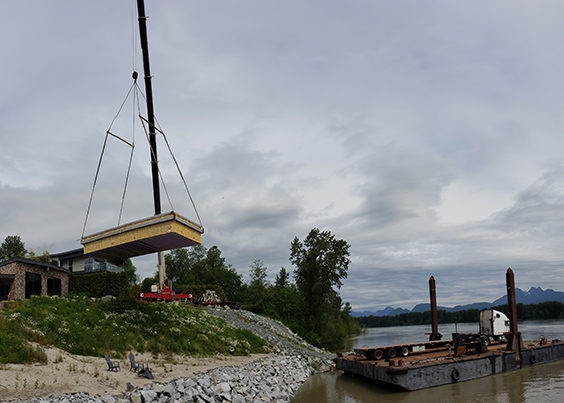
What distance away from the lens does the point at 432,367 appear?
25172 mm

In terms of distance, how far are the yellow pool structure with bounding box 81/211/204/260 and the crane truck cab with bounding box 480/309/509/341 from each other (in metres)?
24.5

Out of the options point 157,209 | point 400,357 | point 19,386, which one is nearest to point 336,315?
point 400,357

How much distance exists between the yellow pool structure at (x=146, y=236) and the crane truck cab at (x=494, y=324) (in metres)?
24.5

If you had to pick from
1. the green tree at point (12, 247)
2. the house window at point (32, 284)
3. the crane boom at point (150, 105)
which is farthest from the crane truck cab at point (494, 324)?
the green tree at point (12, 247)

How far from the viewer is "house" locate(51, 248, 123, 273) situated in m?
50.2

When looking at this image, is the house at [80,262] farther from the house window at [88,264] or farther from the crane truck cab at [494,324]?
the crane truck cab at [494,324]

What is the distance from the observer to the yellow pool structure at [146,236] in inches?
849

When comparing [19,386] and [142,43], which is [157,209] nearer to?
[142,43]

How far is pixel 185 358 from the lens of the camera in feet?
80.7

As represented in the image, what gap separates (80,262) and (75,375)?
37.5 m

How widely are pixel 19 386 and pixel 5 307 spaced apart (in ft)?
44.0

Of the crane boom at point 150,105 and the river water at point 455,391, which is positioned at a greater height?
the crane boom at point 150,105

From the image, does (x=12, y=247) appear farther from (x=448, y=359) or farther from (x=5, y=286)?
(x=448, y=359)

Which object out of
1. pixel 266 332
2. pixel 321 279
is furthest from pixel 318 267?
pixel 266 332
